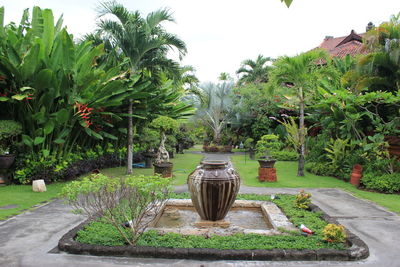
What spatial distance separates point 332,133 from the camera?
14258 mm

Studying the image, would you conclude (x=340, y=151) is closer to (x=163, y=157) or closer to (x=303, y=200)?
(x=303, y=200)

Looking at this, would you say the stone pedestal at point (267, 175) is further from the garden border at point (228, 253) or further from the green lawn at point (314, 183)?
the garden border at point (228, 253)

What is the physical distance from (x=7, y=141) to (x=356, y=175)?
35.8 ft

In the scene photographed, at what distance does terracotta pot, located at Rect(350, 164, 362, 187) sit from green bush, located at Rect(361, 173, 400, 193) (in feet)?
1.37

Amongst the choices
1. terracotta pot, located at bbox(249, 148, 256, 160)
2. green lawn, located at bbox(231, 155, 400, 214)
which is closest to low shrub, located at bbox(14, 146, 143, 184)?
green lawn, located at bbox(231, 155, 400, 214)

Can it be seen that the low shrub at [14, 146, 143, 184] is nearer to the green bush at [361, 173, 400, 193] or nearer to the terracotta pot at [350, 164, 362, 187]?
the terracotta pot at [350, 164, 362, 187]

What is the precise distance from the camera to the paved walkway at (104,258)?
4270 mm

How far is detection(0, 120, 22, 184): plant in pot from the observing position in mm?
9367

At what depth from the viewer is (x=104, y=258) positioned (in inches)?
174

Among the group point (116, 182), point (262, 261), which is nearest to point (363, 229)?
point (262, 261)

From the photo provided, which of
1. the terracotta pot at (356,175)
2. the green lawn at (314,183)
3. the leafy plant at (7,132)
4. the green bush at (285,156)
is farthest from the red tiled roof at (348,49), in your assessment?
the leafy plant at (7,132)

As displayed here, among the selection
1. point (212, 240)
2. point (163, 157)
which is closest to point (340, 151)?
point (163, 157)

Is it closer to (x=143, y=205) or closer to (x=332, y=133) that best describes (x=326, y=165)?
(x=332, y=133)

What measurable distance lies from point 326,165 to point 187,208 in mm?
7749
